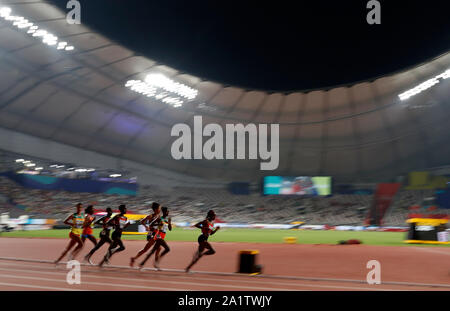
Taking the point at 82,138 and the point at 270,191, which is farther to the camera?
the point at 270,191

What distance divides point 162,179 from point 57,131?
19126mm

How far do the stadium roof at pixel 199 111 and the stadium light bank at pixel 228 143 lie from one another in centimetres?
119

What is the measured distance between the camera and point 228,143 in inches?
2562

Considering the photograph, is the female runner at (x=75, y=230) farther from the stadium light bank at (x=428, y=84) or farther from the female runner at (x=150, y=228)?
the stadium light bank at (x=428, y=84)

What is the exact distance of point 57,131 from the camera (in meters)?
50.4

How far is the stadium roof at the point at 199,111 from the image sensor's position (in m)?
42.0

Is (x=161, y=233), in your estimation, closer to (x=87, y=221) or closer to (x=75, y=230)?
(x=87, y=221)

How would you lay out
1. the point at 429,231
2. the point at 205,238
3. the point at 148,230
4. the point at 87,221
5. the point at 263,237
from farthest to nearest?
1. the point at 263,237
2. the point at 429,231
3. the point at 87,221
4. the point at 148,230
5. the point at 205,238

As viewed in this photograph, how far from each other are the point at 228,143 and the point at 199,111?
9.28 metres

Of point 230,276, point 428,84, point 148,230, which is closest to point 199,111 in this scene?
point 428,84

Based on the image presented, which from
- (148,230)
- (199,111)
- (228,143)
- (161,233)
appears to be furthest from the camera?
(228,143)

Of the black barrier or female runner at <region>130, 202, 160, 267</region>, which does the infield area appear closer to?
the black barrier
